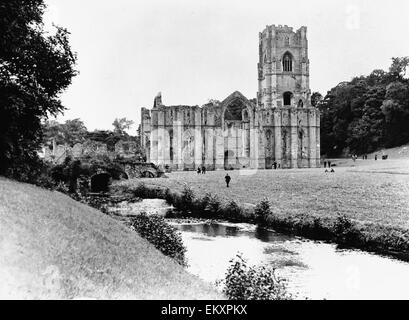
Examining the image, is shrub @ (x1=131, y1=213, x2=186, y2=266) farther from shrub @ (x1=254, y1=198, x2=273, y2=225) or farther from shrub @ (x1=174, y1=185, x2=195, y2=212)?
shrub @ (x1=174, y1=185, x2=195, y2=212)

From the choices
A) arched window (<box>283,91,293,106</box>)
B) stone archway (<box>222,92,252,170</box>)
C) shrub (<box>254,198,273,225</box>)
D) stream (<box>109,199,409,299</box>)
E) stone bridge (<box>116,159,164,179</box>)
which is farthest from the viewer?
arched window (<box>283,91,293,106</box>)

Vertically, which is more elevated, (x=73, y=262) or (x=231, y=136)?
(x=231, y=136)

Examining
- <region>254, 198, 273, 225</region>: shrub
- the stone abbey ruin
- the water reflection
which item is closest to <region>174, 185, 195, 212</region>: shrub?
<region>254, 198, 273, 225</region>: shrub

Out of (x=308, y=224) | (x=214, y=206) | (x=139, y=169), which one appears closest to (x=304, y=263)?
(x=308, y=224)

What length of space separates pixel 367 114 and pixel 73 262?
232 ft

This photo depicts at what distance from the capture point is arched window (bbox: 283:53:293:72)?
271 feet

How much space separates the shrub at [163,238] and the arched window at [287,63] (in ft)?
226

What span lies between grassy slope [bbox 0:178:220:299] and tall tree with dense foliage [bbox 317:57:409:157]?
56.2m

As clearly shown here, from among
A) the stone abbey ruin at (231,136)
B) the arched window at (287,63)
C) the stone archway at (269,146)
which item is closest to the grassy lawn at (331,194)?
the stone abbey ruin at (231,136)

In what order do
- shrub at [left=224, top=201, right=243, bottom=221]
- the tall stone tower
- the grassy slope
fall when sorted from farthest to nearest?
the tall stone tower → shrub at [left=224, top=201, right=243, bottom=221] → the grassy slope

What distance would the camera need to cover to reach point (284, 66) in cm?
8269

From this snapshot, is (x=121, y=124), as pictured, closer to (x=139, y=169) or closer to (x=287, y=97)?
(x=287, y=97)

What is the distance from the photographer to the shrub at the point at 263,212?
25.5m
